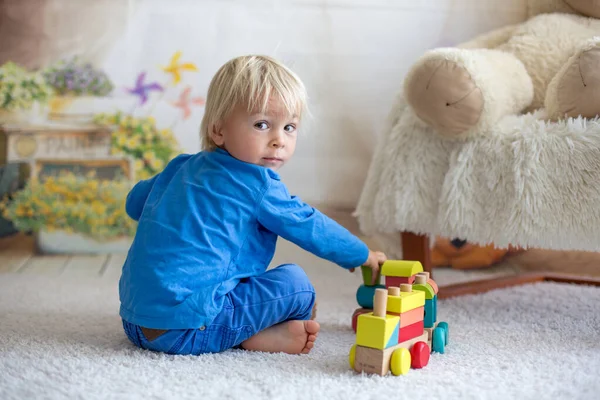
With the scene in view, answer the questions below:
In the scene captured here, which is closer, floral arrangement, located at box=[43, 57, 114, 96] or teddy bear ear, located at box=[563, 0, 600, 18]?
teddy bear ear, located at box=[563, 0, 600, 18]

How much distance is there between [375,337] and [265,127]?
1.25ft

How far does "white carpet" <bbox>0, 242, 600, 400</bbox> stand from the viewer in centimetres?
85

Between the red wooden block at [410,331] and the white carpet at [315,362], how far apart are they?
48 millimetres

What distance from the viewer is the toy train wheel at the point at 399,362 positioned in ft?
2.97

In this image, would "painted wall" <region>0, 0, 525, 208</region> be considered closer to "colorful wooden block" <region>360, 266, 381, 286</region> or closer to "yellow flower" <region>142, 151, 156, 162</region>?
"yellow flower" <region>142, 151, 156, 162</region>

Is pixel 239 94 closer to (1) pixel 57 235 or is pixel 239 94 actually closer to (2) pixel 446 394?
(2) pixel 446 394

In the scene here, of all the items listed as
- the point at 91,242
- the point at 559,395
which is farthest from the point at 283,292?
the point at 91,242

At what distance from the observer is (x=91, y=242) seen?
1866 mm

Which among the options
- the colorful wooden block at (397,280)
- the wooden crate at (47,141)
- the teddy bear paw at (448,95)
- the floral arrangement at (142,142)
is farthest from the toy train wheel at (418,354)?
the wooden crate at (47,141)

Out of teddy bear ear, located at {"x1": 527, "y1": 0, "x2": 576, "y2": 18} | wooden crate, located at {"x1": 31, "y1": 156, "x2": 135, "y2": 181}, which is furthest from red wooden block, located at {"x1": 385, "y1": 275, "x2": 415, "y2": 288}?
wooden crate, located at {"x1": 31, "y1": 156, "x2": 135, "y2": 181}

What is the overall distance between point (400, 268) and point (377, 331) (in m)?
0.20

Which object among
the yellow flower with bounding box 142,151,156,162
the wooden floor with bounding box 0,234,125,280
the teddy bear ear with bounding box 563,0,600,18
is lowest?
the wooden floor with bounding box 0,234,125,280

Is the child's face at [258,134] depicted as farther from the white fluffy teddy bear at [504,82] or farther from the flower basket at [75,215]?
the flower basket at [75,215]

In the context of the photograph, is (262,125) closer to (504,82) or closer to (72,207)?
(504,82)
